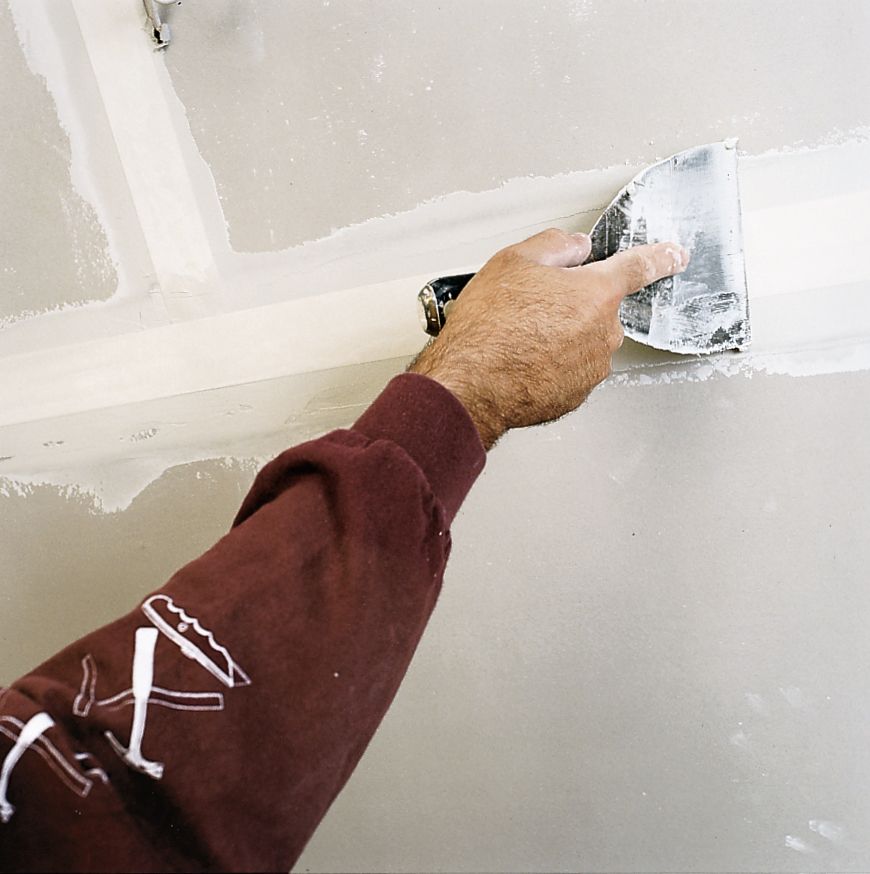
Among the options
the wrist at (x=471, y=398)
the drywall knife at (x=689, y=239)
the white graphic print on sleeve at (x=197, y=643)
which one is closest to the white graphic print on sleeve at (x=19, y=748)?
the white graphic print on sleeve at (x=197, y=643)

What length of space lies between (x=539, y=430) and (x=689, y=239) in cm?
35

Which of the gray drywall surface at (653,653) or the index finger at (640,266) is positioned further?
the gray drywall surface at (653,653)

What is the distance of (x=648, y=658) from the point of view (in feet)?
3.63

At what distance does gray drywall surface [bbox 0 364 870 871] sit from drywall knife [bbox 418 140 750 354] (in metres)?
0.10

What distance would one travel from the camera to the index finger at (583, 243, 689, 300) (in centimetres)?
92

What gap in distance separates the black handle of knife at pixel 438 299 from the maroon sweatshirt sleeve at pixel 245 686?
0.98 feet

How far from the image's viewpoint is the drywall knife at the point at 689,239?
1023mm

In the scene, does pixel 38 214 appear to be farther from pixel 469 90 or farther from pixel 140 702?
pixel 140 702

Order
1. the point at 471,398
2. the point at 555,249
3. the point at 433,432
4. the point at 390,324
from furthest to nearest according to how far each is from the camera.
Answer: the point at 390,324
the point at 555,249
the point at 471,398
the point at 433,432

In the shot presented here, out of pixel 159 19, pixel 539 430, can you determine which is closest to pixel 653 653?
pixel 539 430

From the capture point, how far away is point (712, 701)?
110 cm

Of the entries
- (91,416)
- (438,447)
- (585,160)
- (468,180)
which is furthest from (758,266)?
(91,416)

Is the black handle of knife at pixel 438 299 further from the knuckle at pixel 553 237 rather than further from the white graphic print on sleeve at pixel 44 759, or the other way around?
the white graphic print on sleeve at pixel 44 759

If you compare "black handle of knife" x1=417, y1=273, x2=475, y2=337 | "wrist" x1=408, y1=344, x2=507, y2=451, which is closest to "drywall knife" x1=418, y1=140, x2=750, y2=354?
"black handle of knife" x1=417, y1=273, x2=475, y2=337
